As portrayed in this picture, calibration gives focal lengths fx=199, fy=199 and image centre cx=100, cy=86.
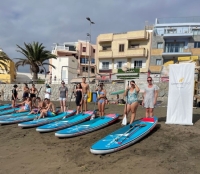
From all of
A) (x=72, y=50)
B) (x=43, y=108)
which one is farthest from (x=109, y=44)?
(x=43, y=108)

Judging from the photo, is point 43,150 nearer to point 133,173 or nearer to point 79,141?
point 79,141

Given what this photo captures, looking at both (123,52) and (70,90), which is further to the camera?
(123,52)

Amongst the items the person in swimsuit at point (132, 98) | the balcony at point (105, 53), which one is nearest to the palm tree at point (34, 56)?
the balcony at point (105, 53)

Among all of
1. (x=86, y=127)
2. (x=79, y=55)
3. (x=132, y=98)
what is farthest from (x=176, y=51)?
(x=86, y=127)

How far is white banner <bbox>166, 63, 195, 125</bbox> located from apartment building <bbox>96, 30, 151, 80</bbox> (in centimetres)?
2375

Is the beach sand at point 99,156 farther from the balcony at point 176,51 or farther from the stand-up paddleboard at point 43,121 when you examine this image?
the balcony at point 176,51

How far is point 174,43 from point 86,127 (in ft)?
97.4

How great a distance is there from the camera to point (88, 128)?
7.30 m

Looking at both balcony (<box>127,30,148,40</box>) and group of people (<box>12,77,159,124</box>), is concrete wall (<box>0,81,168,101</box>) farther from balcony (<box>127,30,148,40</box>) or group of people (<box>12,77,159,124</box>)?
balcony (<box>127,30,148,40</box>)

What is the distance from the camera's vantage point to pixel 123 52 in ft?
114

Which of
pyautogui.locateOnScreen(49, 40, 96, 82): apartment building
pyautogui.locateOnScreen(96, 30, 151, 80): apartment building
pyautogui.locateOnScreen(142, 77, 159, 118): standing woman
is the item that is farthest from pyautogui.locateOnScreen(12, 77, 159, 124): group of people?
pyautogui.locateOnScreen(49, 40, 96, 82): apartment building

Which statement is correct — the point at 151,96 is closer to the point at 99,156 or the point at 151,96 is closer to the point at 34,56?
the point at 99,156

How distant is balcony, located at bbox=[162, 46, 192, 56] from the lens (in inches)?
1228

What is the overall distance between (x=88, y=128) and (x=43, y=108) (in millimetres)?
3491
